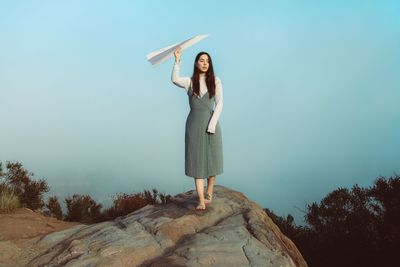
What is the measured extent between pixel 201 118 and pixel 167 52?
113 centimetres

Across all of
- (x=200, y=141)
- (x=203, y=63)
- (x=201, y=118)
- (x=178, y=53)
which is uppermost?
(x=178, y=53)

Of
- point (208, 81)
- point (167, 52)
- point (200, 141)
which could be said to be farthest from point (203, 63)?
point (200, 141)

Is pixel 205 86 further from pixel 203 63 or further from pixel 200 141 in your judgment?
pixel 200 141

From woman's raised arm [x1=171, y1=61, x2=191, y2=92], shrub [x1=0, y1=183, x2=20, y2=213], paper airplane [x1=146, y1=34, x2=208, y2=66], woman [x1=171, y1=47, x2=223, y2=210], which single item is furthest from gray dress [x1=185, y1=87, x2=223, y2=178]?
shrub [x1=0, y1=183, x2=20, y2=213]

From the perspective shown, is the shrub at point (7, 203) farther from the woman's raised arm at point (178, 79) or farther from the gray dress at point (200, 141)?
the woman's raised arm at point (178, 79)

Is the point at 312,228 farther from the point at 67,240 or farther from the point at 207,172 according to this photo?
the point at 67,240

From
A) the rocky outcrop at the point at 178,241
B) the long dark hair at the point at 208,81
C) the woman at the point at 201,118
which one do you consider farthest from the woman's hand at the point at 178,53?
the rocky outcrop at the point at 178,241

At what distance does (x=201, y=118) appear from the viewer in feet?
23.7

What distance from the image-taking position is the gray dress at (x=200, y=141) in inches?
285

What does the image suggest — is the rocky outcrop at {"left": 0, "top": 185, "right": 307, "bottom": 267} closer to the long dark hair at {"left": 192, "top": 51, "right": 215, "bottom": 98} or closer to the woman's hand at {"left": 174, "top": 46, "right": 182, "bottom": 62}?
the long dark hair at {"left": 192, "top": 51, "right": 215, "bottom": 98}

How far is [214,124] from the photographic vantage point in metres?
7.18

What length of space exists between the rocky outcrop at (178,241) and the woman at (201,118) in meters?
0.58

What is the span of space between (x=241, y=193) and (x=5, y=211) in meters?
5.07

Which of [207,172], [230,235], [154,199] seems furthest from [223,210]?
[154,199]
